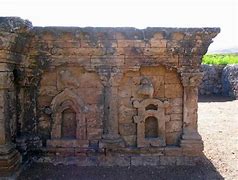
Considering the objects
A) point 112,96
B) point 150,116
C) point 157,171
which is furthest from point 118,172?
point 112,96

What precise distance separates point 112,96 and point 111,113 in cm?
43

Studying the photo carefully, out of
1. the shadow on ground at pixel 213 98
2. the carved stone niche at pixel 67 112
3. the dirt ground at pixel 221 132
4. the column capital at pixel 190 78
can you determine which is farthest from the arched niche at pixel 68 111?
the shadow on ground at pixel 213 98

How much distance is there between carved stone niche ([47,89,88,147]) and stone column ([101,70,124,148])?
538mm

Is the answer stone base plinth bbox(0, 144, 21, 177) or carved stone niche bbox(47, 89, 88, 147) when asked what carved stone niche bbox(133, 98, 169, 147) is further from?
stone base plinth bbox(0, 144, 21, 177)

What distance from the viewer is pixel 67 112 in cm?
820

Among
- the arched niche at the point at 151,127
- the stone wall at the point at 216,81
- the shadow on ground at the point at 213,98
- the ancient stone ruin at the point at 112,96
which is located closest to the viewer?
the ancient stone ruin at the point at 112,96

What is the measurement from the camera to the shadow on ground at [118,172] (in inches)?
290

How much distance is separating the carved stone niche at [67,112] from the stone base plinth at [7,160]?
1.20 metres

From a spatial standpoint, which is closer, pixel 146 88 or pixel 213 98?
pixel 146 88

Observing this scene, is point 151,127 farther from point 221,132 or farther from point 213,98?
point 213,98

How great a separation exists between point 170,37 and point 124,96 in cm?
186

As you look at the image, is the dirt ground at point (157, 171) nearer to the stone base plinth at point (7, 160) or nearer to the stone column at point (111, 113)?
the stone base plinth at point (7, 160)

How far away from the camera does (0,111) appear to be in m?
6.88

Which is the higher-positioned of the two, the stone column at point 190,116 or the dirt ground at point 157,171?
the stone column at point 190,116
